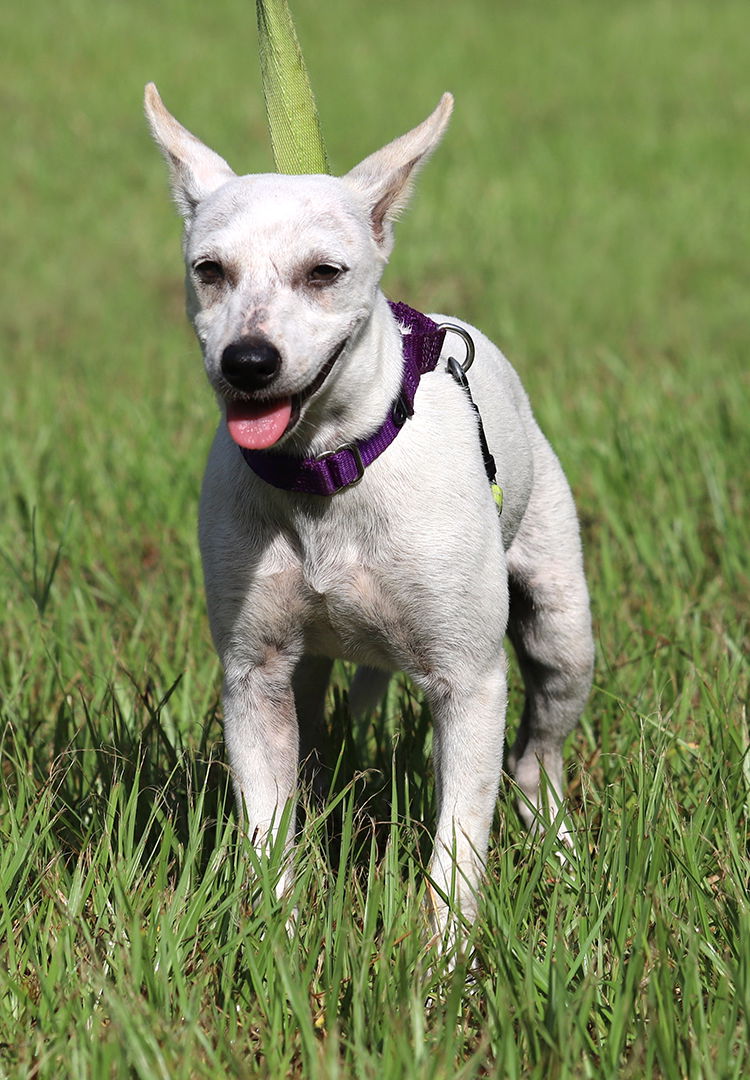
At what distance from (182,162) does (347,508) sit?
93 centimetres

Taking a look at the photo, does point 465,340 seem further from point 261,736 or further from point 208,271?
point 261,736

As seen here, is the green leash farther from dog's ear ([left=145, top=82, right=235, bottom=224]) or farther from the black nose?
the black nose

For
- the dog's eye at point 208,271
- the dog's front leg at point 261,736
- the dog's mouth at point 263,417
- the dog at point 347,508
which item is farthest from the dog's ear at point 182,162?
the dog's front leg at point 261,736

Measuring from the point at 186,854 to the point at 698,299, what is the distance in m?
9.45

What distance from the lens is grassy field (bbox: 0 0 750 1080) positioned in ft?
8.48

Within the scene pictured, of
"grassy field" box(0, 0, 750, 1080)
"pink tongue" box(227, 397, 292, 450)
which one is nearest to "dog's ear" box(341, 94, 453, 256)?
"pink tongue" box(227, 397, 292, 450)

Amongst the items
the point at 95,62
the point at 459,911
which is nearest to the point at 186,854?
the point at 459,911

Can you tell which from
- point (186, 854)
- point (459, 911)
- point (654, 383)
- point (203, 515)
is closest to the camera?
point (459, 911)

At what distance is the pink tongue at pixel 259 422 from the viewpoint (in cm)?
279

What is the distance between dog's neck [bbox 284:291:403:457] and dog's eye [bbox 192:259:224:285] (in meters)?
0.33

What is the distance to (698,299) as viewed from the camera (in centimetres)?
1151

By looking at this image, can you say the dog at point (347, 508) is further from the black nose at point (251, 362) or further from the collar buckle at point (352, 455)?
the black nose at point (251, 362)

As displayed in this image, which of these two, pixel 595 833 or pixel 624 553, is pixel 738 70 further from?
pixel 595 833

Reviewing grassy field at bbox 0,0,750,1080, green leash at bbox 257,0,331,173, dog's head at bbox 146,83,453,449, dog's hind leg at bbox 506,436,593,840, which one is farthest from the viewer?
dog's hind leg at bbox 506,436,593,840
